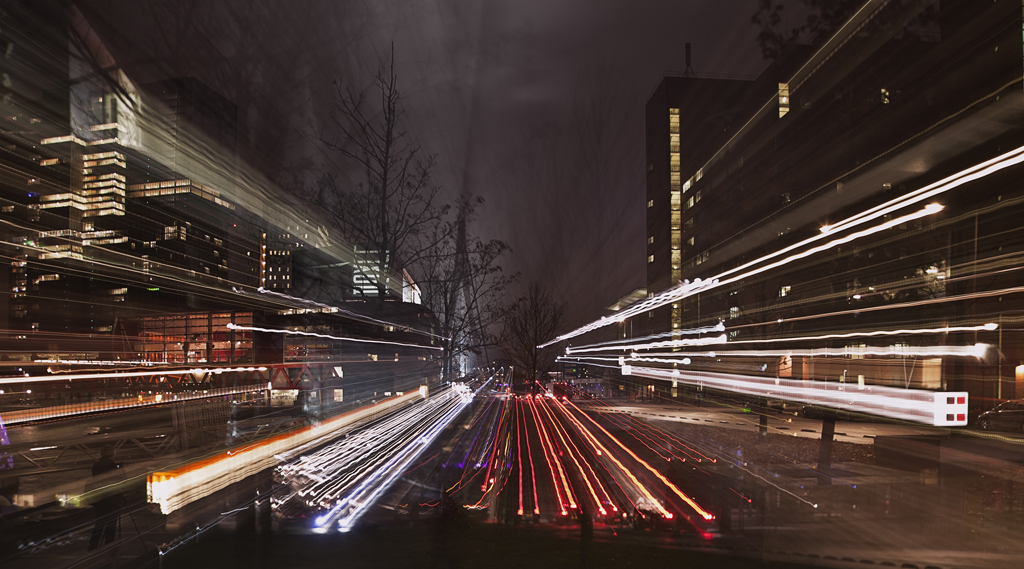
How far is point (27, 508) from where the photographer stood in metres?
6.29

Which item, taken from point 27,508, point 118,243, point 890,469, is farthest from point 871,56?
point 27,508

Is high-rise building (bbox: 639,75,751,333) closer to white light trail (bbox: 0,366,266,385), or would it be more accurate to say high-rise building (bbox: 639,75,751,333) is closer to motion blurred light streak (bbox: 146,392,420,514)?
motion blurred light streak (bbox: 146,392,420,514)

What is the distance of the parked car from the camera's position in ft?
60.0

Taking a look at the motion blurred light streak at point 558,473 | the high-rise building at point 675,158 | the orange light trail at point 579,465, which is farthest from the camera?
the high-rise building at point 675,158

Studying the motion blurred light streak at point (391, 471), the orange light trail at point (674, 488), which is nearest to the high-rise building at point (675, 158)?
the motion blurred light streak at point (391, 471)

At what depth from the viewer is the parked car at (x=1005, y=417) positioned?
60.0 feet

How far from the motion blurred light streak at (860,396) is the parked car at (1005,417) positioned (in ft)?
11.1

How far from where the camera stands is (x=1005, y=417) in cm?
1852

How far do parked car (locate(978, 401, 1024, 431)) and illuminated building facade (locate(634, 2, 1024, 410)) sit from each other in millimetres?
1389

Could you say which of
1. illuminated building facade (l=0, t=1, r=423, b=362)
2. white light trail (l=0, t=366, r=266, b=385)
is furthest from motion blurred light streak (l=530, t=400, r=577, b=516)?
illuminated building facade (l=0, t=1, r=423, b=362)

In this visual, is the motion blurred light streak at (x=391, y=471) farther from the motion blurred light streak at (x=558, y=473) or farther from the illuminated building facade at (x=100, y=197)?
the illuminated building facade at (x=100, y=197)

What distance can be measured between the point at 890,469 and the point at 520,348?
1884 cm

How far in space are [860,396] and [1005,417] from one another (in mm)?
4062

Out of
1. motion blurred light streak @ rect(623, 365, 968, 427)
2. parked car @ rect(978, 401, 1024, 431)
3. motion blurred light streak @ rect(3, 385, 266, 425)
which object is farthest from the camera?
parked car @ rect(978, 401, 1024, 431)
